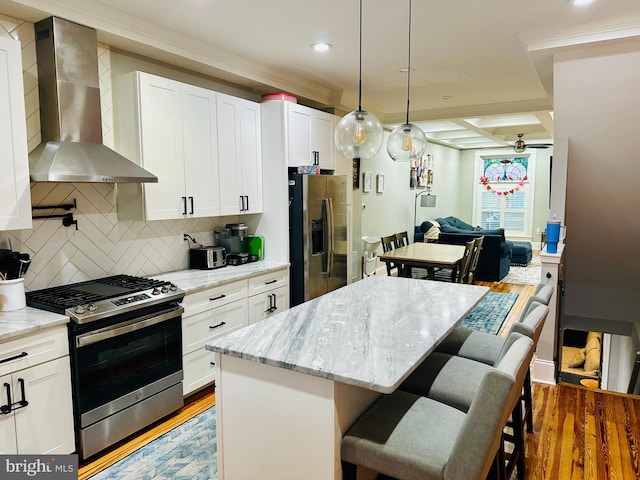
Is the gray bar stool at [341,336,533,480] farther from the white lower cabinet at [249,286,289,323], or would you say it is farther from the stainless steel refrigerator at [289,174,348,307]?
the stainless steel refrigerator at [289,174,348,307]

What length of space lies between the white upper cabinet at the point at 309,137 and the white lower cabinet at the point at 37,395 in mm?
2576

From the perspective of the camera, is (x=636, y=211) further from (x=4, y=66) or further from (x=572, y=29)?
(x=4, y=66)

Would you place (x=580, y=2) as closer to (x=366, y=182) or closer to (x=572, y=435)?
(x=572, y=435)

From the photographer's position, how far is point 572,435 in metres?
2.67

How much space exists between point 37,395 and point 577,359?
786cm

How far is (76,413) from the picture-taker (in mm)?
2496

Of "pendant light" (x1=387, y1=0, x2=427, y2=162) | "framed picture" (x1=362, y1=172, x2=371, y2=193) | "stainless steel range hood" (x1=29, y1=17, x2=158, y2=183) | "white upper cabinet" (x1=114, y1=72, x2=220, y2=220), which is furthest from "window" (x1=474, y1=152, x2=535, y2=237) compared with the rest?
"stainless steel range hood" (x1=29, y1=17, x2=158, y2=183)

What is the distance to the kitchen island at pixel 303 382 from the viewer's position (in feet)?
5.33

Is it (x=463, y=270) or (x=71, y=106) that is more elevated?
(x=71, y=106)

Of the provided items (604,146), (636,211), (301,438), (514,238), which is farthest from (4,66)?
(514,238)

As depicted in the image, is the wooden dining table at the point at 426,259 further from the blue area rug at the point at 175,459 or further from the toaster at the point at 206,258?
the blue area rug at the point at 175,459

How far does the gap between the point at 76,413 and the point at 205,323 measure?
40.5 inches

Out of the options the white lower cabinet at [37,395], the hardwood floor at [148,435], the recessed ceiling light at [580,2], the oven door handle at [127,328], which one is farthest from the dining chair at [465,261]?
the white lower cabinet at [37,395]

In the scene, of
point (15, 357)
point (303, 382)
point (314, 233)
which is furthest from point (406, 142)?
point (15, 357)
